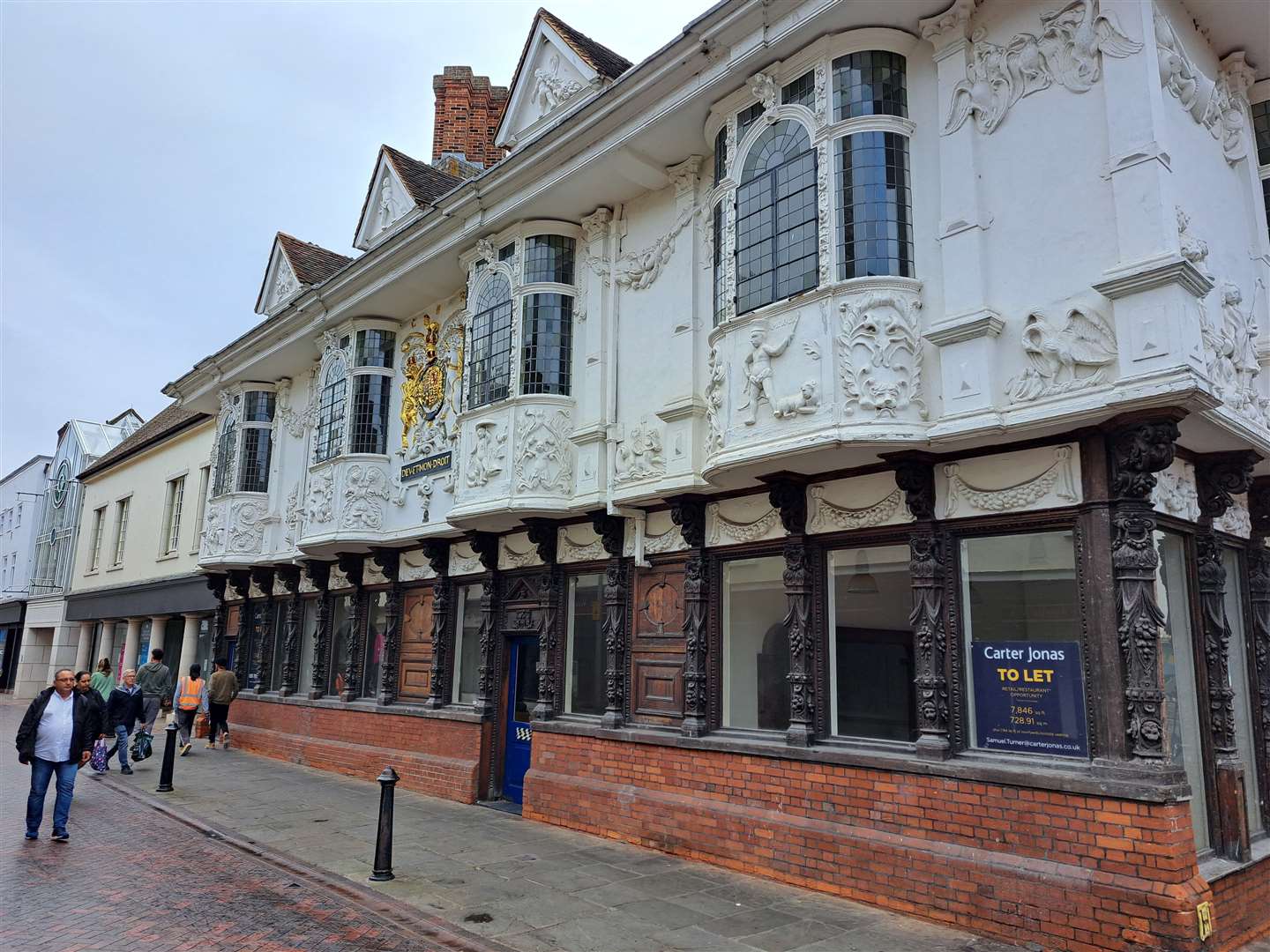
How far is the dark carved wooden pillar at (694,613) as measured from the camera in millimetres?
9344

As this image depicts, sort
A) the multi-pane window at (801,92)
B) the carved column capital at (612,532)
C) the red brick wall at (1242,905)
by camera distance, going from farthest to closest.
→ the carved column capital at (612,532) < the multi-pane window at (801,92) < the red brick wall at (1242,905)

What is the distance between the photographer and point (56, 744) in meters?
9.66

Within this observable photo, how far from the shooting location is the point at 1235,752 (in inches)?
288

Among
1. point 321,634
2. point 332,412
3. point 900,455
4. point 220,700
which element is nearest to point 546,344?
point 900,455

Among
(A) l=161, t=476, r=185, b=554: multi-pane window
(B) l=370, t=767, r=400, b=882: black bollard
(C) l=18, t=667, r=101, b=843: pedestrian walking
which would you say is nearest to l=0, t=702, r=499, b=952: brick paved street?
(C) l=18, t=667, r=101, b=843: pedestrian walking

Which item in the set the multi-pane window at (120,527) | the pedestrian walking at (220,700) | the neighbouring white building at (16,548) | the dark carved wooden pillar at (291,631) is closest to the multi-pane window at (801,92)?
the dark carved wooden pillar at (291,631)

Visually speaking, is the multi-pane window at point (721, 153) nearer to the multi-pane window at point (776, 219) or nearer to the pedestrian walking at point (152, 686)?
the multi-pane window at point (776, 219)

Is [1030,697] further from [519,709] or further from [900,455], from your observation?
[519,709]

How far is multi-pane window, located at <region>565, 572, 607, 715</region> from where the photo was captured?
11.0 meters

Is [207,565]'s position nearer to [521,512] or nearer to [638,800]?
[521,512]

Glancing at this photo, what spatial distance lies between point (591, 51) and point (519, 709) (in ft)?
30.5

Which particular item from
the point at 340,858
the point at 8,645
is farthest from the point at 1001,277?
the point at 8,645

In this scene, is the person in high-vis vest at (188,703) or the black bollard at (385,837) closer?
the black bollard at (385,837)

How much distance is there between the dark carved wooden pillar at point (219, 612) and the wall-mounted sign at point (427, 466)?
28.6 feet
